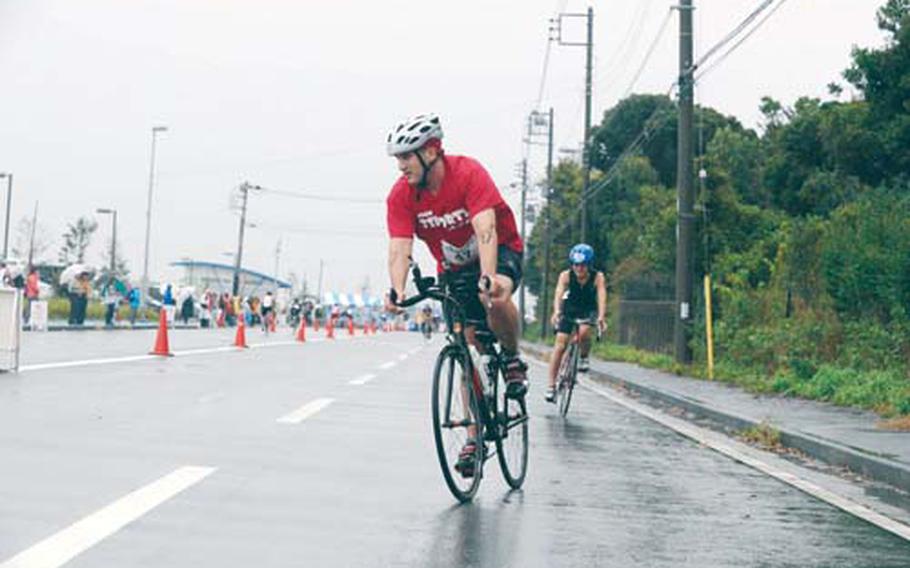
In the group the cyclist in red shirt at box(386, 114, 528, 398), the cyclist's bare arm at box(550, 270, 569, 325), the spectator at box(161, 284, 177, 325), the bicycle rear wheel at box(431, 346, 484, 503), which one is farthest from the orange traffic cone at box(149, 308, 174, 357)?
the spectator at box(161, 284, 177, 325)

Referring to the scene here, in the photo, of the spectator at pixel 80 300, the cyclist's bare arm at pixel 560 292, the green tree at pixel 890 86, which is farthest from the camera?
the spectator at pixel 80 300

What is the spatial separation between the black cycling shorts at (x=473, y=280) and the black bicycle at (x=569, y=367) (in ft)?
20.4

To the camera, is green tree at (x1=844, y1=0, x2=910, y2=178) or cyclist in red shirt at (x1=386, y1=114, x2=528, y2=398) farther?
green tree at (x1=844, y1=0, x2=910, y2=178)

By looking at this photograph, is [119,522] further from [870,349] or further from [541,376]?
[541,376]

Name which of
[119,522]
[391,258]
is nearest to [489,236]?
[391,258]

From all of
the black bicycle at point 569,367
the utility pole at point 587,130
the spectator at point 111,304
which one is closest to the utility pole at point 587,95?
the utility pole at point 587,130

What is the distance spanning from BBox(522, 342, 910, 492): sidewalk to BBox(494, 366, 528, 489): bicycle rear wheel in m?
2.76

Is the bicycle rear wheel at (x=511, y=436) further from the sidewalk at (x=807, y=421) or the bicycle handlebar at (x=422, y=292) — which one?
the sidewalk at (x=807, y=421)

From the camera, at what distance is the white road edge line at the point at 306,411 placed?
431 inches

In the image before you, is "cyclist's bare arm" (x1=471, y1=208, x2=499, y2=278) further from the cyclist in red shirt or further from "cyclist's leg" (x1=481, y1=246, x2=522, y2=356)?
"cyclist's leg" (x1=481, y1=246, x2=522, y2=356)

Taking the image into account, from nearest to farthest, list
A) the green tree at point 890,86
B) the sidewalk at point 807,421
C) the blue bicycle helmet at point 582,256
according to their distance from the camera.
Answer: the sidewalk at point 807,421 < the blue bicycle helmet at point 582,256 < the green tree at point 890,86

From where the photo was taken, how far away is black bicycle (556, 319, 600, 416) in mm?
13680

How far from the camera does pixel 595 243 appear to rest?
2457 inches

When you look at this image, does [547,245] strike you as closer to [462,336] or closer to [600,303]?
[600,303]
